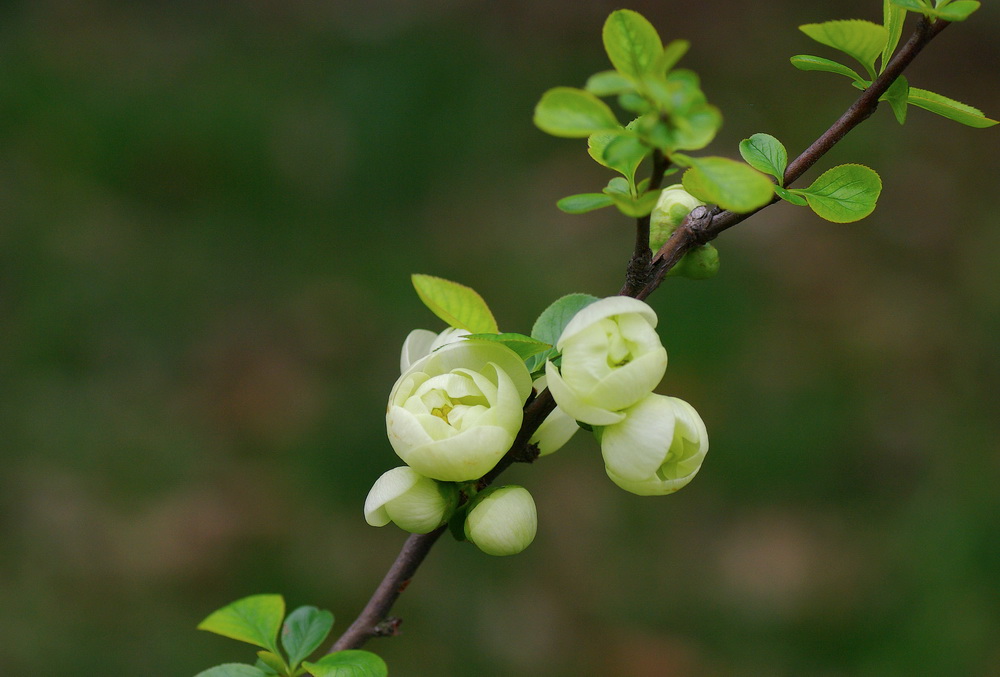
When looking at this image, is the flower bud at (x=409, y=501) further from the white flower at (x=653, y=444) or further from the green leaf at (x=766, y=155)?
the green leaf at (x=766, y=155)

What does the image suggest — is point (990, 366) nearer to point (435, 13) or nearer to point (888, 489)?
point (888, 489)

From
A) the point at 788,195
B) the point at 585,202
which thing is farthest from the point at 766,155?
the point at 585,202

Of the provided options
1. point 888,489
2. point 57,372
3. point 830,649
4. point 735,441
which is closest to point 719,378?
point 735,441

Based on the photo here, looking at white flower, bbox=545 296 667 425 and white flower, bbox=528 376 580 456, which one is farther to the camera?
white flower, bbox=528 376 580 456

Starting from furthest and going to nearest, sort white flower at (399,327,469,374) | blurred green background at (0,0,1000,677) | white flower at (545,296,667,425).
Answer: blurred green background at (0,0,1000,677) < white flower at (399,327,469,374) < white flower at (545,296,667,425)

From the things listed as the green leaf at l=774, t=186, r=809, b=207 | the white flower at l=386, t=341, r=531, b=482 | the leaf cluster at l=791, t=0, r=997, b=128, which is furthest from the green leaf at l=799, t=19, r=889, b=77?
the white flower at l=386, t=341, r=531, b=482

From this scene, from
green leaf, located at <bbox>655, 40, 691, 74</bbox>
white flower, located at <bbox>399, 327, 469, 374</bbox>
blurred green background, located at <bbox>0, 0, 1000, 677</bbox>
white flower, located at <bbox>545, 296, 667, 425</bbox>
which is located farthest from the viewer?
blurred green background, located at <bbox>0, 0, 1000, 677</bbox>

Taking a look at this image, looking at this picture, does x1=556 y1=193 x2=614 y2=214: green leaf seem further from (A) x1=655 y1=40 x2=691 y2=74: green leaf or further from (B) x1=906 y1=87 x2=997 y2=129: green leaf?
(B) x1=906 y1=87 x2=997 y2=129: green leaf
